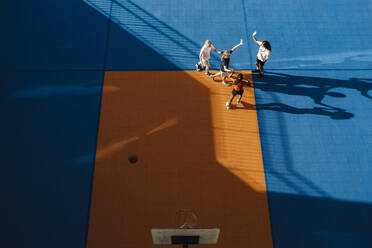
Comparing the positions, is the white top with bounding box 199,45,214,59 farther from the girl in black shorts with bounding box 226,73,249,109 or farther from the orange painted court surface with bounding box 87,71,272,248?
the girl in black shorts with bounding box 226,73,249,109

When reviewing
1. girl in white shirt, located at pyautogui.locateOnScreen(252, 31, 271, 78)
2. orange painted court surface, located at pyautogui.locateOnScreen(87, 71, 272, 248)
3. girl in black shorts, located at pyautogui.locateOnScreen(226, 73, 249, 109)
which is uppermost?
girl in white shirt, located at pyautogui.locateOnScreen(252, 31, 271, 78)

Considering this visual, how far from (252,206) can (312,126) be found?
3209 millimetres

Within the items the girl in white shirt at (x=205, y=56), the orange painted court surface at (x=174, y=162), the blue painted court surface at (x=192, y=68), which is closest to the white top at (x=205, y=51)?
the girl in white shirt at (x=205, y=56)

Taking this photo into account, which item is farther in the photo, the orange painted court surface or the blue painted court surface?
the blue painted court surface

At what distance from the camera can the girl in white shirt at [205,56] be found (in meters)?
8.66

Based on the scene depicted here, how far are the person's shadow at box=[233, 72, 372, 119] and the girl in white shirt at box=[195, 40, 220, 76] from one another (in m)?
1.68

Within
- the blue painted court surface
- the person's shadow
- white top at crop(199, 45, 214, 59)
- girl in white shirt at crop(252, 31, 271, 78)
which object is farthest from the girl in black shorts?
white top at crop(199, 45, 214, 59)

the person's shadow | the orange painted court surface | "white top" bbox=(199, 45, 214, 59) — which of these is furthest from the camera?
the person's shadow

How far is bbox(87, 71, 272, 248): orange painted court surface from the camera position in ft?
24.1

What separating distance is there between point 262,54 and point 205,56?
1766 mm

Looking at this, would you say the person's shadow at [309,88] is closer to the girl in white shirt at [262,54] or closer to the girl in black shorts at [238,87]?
the girl in white shirt at [262,54]

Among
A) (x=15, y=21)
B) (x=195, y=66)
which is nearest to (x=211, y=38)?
(x=195, y=66)

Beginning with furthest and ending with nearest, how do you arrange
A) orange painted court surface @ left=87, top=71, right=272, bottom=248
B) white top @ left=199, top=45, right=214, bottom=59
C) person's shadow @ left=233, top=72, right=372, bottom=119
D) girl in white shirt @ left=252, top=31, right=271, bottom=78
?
person's shadow @ left=233, top=72, right=372, bottom=119
white top @ left=199, top=45, right=214, bottom=59
girl in white shirt @ left=252, top=31, right=271, bottom=78
orange painted court surface @ left=87, top=71, right=272, bottom=248

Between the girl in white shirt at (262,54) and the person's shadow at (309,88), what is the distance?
369 millimetres
